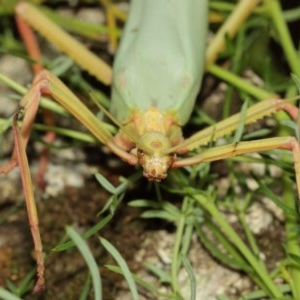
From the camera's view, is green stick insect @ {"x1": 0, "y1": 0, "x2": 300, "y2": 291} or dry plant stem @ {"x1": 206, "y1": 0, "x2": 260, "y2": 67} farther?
dry plant stem @ {"x1": 206, "y1": 0, "x2": 260, "y2": 67}

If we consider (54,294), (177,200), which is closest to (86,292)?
(54,294)

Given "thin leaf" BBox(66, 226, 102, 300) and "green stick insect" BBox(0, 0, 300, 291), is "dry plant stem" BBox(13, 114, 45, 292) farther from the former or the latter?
"thin leaf" BBox(66, 226, 102, 300)

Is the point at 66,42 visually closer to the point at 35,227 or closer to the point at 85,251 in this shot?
the point at 35,227

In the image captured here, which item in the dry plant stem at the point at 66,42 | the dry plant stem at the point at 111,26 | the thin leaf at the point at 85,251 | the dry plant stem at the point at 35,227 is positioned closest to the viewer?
the thin leaf at the point at 85,251

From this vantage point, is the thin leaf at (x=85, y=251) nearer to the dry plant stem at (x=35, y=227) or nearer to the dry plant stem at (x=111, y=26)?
the dry plant stem at (x=35, y=227)

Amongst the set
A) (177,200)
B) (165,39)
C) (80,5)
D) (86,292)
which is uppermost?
(80,5)

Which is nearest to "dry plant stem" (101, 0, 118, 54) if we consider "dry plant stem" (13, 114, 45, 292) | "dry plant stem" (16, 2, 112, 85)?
"dry plant stem" (16, 2, 112, 85)

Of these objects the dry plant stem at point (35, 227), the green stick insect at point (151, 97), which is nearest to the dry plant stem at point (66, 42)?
the green stick insect at point (151, 97)

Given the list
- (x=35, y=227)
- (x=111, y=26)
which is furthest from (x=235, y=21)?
(x=35, y=227)

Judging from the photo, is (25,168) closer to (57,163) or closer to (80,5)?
(57,163)
